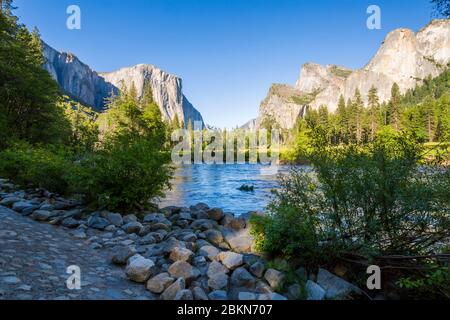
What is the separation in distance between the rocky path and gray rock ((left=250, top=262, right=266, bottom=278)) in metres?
1.43

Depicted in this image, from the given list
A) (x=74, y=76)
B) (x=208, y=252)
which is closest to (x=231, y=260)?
(x=208, y=252)

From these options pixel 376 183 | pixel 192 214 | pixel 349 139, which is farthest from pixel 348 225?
pixel 192 214

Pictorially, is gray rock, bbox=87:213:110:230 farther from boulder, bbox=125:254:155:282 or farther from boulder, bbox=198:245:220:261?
boulder, bbox=125:254:155:282

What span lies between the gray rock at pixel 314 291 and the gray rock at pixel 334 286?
0.26 feet

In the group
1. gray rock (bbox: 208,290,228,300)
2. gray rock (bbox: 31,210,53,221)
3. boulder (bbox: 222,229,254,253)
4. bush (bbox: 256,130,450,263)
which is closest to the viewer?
gray rock (bbox: 208,290,228,300)

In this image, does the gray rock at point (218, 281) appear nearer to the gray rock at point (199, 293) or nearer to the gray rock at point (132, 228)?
the gray rock at point (199, 293)

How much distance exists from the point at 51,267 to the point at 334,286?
11.9 ft

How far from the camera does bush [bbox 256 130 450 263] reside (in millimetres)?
3631

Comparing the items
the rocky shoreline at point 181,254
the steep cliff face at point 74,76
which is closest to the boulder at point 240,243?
the rocky shoreline at point 181,254

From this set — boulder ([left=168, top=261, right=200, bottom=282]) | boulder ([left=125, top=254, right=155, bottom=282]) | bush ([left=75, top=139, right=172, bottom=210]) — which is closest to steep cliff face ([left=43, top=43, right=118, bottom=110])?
bush ([left=75, top=139, right=172, bottom=210])

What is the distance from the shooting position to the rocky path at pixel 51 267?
2.99 m

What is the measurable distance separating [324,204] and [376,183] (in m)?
0.74
